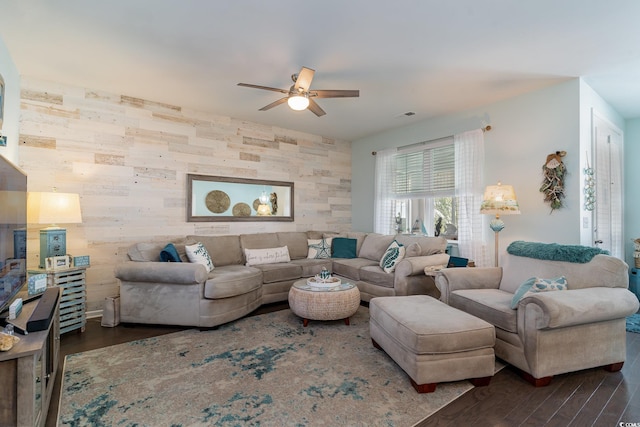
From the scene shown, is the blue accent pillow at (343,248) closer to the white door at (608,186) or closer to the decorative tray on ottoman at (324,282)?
the decorative tray on ottoman at (324,282)

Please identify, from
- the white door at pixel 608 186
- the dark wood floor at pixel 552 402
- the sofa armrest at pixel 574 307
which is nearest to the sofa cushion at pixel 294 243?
the dark wood floor at pixel 552 402

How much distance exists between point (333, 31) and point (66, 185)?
3372 millimetres

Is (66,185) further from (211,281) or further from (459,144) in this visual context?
(459,144)

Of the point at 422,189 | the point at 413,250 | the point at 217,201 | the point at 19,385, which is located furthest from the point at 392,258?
the point at 19,385

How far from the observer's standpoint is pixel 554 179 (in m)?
3.38

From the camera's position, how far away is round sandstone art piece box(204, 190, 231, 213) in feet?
14.7

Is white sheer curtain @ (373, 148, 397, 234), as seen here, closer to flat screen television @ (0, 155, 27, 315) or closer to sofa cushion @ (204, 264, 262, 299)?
sofa cushion @ (204, 264, 262, 299)

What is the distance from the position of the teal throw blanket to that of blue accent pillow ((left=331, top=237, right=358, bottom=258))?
91.1 inches

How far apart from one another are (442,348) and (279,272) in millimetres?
2468

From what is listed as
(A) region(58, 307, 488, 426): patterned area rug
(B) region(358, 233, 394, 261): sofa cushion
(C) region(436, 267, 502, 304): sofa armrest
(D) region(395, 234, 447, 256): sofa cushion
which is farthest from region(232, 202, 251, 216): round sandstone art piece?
(C) region(436, 267, 502, 304): sofa armrest

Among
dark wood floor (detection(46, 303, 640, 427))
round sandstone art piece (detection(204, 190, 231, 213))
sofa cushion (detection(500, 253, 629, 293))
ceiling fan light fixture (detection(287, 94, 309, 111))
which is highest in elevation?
ceiling fan light fixture (detection(287, 94, 309, 111))

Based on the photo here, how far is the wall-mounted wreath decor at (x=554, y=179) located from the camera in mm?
3344

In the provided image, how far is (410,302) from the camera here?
2.56 meters

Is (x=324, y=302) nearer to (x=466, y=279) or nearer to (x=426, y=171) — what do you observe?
(x=466, y=279)
